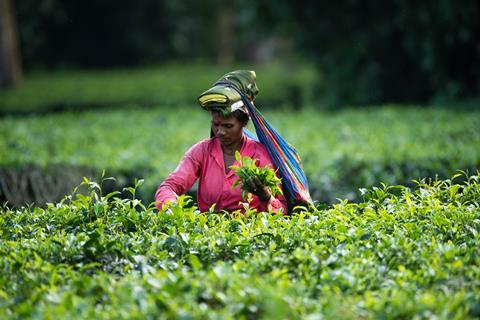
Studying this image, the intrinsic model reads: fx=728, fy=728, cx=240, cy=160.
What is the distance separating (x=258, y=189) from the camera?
420 cm

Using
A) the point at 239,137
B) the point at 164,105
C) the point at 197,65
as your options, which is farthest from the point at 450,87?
the point at 197,65

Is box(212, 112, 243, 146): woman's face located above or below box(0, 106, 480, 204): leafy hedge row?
above

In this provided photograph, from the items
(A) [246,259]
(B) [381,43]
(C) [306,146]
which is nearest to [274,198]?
(A) [246,259]

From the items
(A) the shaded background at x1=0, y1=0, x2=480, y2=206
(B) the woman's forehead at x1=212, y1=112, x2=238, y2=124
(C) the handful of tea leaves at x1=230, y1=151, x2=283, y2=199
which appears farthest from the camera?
(A) the shaded background at x1=0, y1=0, x2=480, y2=206

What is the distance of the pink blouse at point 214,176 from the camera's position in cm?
469

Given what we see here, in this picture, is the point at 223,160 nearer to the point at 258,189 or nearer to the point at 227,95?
the point at 227,95

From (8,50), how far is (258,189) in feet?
62.0

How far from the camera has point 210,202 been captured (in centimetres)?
476

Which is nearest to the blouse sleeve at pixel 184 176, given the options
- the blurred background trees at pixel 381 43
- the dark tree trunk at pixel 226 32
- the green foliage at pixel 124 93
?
the blurred background trees at pixel 381 43

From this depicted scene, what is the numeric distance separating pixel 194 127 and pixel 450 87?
6.83 metres

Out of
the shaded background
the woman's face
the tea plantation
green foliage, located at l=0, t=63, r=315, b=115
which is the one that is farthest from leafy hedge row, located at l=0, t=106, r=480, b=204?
green foliage, located at l=0, t=63, r=315, b=115

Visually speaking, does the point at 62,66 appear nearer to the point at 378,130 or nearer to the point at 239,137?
the point at 378,130

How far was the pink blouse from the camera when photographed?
4.69 metres

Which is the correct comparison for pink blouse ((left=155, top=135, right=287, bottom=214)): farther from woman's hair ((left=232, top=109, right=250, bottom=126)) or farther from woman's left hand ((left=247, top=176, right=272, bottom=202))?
woman's left hand ((left=247, top=176, right=272, bottom=202))
